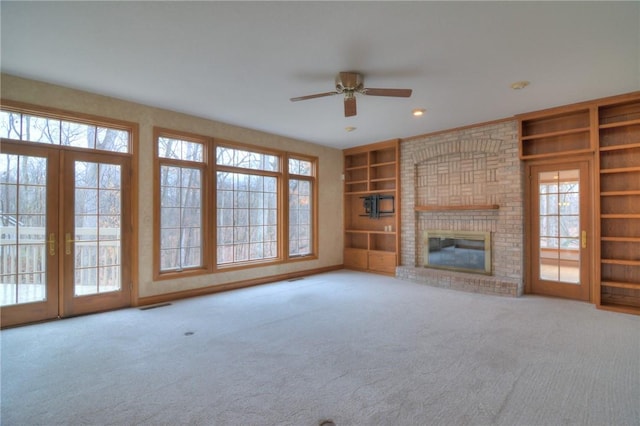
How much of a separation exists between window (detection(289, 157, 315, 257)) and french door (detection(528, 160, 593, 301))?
423 cm

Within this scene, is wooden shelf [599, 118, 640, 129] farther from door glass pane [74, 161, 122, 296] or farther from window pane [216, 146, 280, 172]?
door glass pane [74, 161, 122, 296]

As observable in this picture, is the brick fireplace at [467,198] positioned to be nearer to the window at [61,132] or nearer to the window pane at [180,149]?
the window pane at [180,149]

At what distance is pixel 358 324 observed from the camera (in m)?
3.74

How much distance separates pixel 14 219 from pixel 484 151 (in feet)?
23.0

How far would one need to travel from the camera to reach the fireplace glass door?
4723 millimetres

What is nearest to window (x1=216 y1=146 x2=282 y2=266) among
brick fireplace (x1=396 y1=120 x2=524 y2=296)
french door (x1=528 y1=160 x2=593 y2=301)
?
brick fireplace (x1=396 y1=120 x2=524 y2=296)

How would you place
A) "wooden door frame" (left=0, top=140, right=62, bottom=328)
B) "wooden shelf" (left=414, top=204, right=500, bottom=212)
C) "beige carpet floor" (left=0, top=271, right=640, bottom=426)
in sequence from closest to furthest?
"beige carpet floor" (left=0, top=271, right=640, bottom=426)
"wooden door frame" (left=0, top=140, right=62, bottom=328)
"wooden shelf" (left=414, top=204, right=500, bottom=212)

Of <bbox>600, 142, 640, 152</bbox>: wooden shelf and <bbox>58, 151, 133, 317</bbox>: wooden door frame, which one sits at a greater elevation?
<bbox>600, 142, 640, 152</bbox>: wooden shelf

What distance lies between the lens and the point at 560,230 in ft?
16.1

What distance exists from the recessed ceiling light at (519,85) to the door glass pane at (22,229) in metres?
6.01

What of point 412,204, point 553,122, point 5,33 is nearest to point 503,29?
point 553,122

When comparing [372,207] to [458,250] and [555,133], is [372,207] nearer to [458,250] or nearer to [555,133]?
[458,250]

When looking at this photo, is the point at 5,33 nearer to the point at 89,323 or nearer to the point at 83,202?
the point at 83,202

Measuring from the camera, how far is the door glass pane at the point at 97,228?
4137mm
